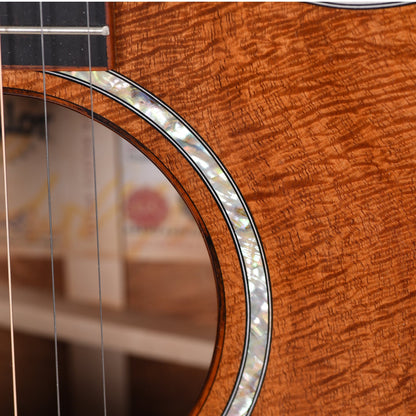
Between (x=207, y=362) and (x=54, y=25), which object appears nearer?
(x=54, y=25)

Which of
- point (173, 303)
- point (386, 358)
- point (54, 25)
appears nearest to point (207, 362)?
point (173, 303)

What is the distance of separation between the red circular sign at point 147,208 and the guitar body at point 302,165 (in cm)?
6

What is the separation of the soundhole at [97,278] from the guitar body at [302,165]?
0.17 feet

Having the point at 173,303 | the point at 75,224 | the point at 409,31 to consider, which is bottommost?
the point at 173,303

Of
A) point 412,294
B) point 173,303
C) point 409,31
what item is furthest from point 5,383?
point 409,31

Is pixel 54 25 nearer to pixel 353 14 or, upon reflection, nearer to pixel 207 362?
pixel 353 14

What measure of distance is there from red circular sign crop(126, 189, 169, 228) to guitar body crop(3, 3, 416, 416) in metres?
0.06

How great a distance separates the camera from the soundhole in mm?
643

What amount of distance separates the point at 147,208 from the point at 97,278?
11 cm

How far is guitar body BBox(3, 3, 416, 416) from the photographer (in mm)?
576

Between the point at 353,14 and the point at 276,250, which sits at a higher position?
the point at 353,14

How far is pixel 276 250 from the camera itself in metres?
0.60

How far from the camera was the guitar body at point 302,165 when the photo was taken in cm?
58

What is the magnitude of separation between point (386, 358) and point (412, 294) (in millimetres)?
75
